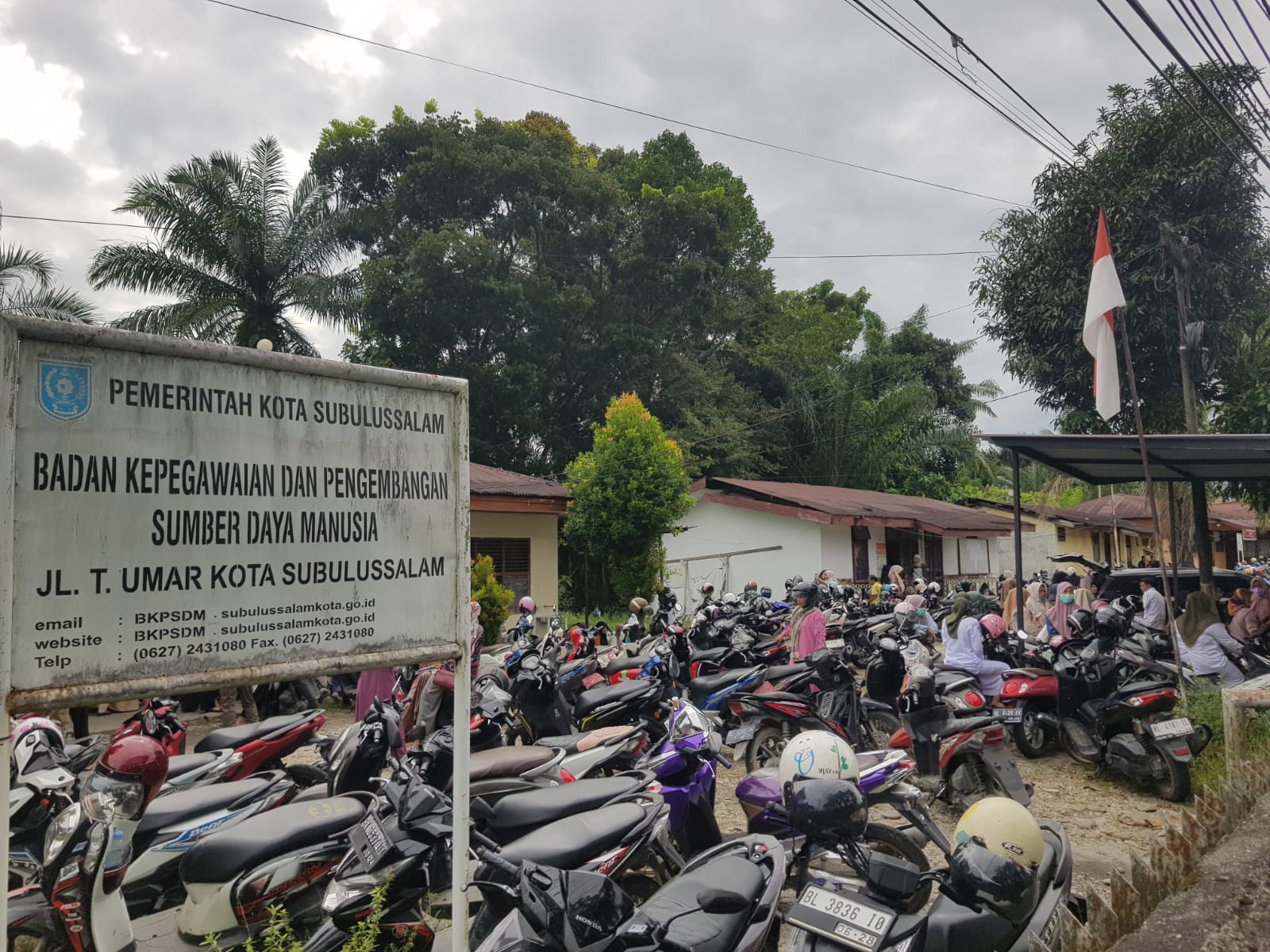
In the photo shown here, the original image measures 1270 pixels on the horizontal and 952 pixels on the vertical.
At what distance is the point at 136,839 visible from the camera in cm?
391

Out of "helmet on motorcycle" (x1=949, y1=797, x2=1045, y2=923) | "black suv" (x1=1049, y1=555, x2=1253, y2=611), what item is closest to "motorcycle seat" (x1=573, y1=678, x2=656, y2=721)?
"helmet on motorcycle" (x1=949, y1=797, x2=1045, y2=923)

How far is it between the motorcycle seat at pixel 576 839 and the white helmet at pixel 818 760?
2.04 feet

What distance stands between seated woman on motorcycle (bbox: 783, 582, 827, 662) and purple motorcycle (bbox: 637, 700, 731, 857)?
4.97m

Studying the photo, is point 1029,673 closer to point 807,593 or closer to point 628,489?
point 807,593

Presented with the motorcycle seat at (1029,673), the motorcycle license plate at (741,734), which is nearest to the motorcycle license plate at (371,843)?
the motorcycle license plate at (741,734)

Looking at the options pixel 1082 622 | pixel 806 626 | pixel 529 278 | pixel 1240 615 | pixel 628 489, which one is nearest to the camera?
pixel 1082 622

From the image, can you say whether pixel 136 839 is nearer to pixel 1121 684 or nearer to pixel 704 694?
pixel 704 694

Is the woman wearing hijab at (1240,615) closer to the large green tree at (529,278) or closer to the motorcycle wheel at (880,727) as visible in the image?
the motorcycle wheel at (880,727)

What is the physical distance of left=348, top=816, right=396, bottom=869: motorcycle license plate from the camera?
304 cm

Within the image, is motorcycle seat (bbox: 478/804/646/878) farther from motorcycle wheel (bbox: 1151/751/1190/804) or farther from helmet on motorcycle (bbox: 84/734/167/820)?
motorcycle wheel (bbox: 1151/751/1190/804)

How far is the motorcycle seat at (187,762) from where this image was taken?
15.4 feet

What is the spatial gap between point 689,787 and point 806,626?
5.31 meters

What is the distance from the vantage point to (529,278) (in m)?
25.9

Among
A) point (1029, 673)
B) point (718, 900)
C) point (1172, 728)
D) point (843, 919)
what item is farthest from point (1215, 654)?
point (718, 900)
